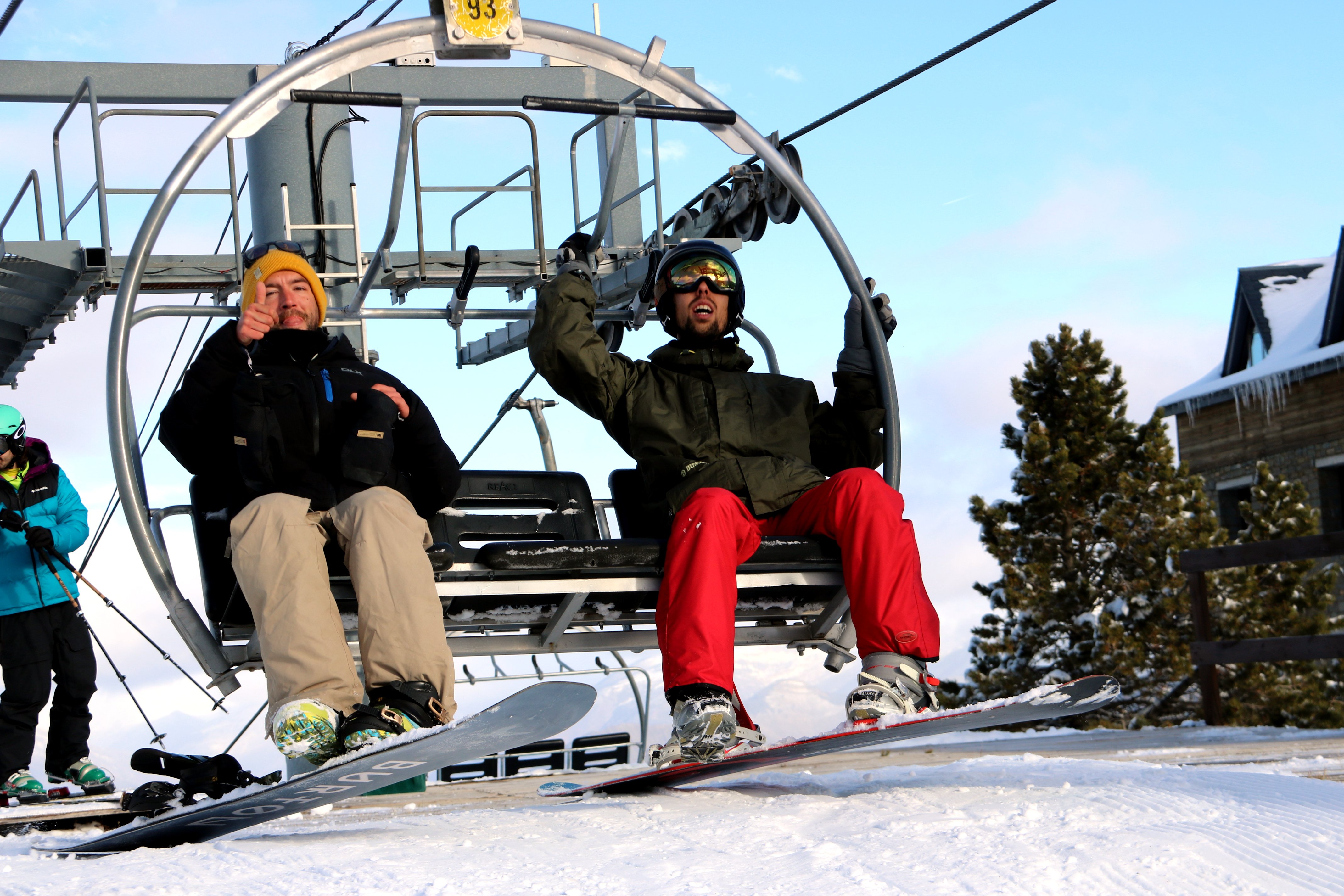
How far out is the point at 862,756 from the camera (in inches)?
182

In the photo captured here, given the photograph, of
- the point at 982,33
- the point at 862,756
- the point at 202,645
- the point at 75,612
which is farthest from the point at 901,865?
the point at 982,33

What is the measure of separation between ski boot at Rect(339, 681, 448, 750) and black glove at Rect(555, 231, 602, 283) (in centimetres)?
128

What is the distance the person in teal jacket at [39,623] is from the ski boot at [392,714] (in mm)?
2730

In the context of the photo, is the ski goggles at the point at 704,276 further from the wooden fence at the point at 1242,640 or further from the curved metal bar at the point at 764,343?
the wooden fence at the point at 1242,640

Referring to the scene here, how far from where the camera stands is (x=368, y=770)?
2.49 m

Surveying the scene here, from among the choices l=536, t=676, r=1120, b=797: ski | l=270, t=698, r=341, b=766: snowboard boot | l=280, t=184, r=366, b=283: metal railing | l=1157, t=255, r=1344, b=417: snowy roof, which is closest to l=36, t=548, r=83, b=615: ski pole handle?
l=280, t=184, r=366, b=283: metal railing

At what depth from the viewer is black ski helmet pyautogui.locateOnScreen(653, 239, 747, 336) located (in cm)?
405

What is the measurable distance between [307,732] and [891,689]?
1328 millimetres

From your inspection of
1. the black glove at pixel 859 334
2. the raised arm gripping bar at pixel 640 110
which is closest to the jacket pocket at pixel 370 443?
the raised arm gripping bar at pixel 640 110

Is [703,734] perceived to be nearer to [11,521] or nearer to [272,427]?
[272,427]

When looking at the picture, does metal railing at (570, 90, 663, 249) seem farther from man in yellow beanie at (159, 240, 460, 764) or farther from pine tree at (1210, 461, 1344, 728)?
pine tree at (1210, 461, 1344, 728)

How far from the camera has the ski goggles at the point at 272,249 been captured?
3.47 meters

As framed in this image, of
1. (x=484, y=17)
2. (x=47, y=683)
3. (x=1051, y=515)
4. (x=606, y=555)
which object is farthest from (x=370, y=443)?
(x=1051, y=515)

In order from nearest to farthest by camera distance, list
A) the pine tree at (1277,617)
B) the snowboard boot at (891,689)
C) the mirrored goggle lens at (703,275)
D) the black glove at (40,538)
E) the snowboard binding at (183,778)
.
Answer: the snowboard binding at (183,778), the snowboard boot at (891,689), the mirrored goggle lens at (703,275), the black glove at (40,538), the pine tree at (1277,617)
